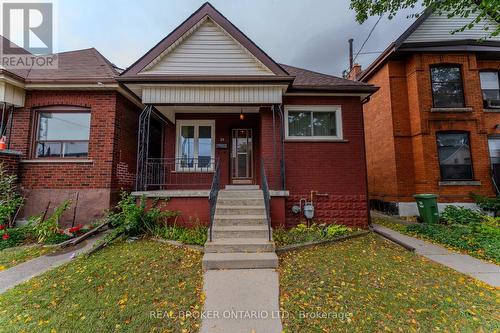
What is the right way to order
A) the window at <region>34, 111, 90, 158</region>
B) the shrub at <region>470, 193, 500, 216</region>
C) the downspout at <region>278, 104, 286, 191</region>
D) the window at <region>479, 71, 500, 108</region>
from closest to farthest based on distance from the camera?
the downspout at <region>278, 104, 286, 191</region>, the window at <region>34, 111, 90, 158</region>, the shrub at <region>470, 193, 500, 216</region>, the window at <region>479, 71, 500, 108</region>

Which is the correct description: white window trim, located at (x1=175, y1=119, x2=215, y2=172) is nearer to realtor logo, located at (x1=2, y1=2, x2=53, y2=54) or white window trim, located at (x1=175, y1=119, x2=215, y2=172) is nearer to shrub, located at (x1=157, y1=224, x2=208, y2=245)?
shrub, located at (x1=157, y1=224, x2=208, y2=245)

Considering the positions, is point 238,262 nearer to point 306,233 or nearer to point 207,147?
point 306,233

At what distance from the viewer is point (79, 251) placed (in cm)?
452

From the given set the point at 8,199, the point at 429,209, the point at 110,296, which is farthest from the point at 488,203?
the point at 8,199

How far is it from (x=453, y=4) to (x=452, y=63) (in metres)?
2.93

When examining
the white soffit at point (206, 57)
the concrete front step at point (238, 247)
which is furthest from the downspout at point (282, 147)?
the concrete front step at point (238, 247)

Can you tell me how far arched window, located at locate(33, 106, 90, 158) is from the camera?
643cm

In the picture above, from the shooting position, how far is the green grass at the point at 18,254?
4121mm

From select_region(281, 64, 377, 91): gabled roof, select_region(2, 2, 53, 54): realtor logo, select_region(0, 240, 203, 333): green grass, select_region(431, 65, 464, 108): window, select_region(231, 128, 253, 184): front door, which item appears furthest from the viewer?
select_region(431, 65, 464, 108): window

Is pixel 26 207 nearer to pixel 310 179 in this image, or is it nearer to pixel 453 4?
pixel 310 179

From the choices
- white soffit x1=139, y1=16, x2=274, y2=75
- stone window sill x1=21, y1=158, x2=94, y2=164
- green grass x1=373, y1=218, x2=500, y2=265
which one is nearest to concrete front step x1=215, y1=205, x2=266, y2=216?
white soffit x1=139, y1=16, x2=274, y2=75

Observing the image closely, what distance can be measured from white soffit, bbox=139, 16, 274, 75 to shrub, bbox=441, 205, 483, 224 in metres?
7.86

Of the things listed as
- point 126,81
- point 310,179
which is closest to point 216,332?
point 310,179

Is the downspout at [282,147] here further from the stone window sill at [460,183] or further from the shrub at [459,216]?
the stone window sill at [460,183]
